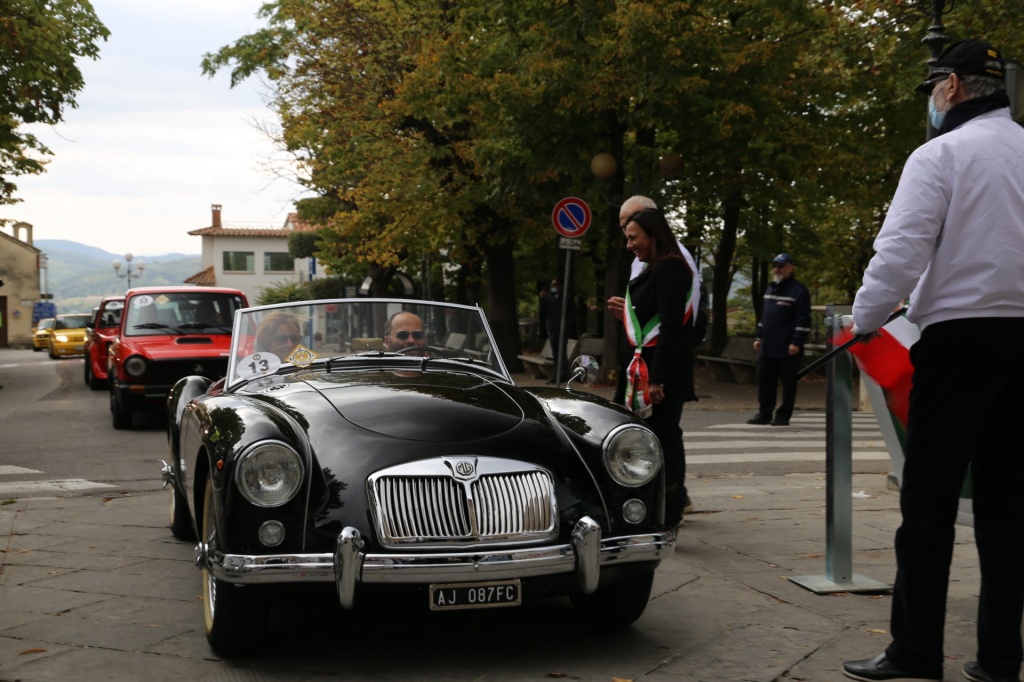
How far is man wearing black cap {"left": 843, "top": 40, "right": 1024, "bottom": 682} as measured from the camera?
409 cm

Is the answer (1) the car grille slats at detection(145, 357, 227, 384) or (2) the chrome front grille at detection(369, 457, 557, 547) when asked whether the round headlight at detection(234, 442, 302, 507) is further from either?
(1) the car grille slats at detection(145, 357, 227, 384)

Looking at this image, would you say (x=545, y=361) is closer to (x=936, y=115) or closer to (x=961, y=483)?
(x=936, y=115)

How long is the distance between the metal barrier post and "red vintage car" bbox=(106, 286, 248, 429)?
10.5m

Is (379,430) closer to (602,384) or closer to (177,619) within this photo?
(177,619)

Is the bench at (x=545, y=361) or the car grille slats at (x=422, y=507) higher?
the car grille slats at (x=422, y=507)

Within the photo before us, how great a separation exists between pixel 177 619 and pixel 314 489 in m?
1.33

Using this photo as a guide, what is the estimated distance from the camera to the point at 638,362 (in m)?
6.64

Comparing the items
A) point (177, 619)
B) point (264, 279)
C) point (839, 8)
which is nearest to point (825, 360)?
point (177, 619)

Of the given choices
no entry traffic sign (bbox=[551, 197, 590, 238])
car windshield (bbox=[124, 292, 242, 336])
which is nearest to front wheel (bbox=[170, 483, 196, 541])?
car windshield (bbox=[124, 292, 242, 336])

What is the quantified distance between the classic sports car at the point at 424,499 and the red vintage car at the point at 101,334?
15.7 m

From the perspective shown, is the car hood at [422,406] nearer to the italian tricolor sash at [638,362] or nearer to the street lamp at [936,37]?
the italian tricolor sash at [638,362]

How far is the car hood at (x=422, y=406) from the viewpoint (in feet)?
15.5

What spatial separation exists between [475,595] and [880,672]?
4.78ft

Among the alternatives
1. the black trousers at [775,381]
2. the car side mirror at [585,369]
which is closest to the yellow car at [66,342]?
the black trousers at [775,381]
